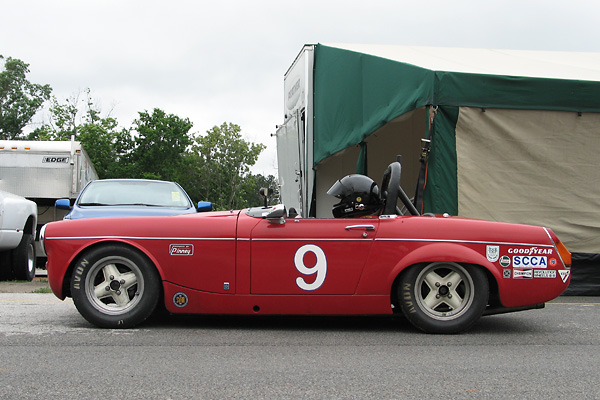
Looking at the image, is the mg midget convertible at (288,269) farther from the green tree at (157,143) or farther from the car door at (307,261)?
the green tree at (157,143)

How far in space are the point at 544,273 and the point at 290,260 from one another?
2.04 m

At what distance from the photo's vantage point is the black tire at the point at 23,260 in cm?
1027

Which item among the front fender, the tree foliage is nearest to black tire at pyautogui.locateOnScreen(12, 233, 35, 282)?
the front fender

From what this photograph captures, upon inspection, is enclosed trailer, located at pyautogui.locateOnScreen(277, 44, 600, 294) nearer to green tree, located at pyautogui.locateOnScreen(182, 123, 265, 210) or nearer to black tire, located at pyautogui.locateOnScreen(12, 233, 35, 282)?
black tire, located at pyautogui.locateOnScreen(12, 233, 35, 282)

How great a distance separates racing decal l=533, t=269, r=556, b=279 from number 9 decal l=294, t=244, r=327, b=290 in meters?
1.69

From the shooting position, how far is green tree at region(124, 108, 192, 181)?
52688 mm

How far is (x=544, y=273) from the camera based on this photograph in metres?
5.26

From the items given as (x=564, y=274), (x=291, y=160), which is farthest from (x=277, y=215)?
(x=291, y=160)

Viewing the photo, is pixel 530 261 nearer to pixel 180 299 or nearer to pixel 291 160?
pixel 180 299

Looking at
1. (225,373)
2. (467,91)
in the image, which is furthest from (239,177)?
(225,373)

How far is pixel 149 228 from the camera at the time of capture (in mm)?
5223

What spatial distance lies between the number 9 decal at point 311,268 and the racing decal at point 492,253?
1.29m

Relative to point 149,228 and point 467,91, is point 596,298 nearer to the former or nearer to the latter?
point 467,91

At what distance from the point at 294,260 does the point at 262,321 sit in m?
0.86
